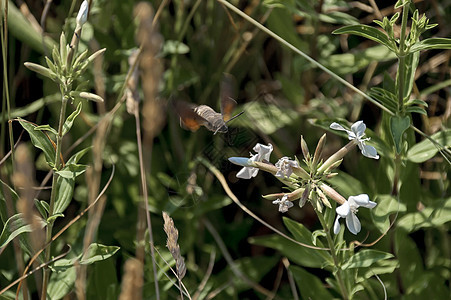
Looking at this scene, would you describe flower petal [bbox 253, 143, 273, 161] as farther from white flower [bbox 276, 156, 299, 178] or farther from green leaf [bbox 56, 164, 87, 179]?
green leaf [bbox 56, 164, 87, 179]

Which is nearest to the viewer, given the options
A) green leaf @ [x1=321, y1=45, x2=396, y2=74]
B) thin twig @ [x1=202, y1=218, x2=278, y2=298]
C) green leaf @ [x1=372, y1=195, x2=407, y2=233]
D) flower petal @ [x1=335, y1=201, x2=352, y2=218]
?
flower petal @ [x1=335, y1=201, x2=352, y2=218]

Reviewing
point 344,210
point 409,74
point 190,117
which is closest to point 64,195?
point 190,117

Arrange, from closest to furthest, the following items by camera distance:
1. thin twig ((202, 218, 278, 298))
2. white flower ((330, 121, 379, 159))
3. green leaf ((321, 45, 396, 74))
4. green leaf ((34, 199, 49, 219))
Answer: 1. white flower ((330, 121, 379, 159))
2. green leaf ((34, 199, 49, 219))
3. thin twig ((202, 218, 278, 298))
4. green leaf ((321, 45, 396, 74))

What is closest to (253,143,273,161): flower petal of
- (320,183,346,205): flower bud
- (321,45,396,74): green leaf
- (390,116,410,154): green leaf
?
(320,183,346,205): flower bud

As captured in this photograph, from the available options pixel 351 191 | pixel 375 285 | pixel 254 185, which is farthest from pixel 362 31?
pixel 254 185

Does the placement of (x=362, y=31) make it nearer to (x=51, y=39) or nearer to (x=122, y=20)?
(x=122, y=20)

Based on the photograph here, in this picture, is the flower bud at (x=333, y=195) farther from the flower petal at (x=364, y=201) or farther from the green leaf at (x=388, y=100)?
the green leaf at (x=388, y=100)

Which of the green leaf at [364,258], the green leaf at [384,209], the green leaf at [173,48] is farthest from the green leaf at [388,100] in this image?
the green leaf at [173,48]
